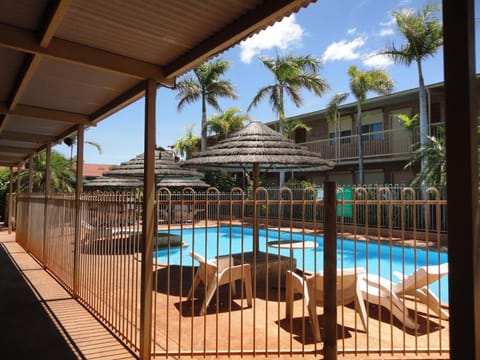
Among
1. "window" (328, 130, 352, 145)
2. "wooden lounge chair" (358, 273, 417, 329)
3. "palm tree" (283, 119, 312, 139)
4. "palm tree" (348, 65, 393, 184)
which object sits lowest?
"wooden lounge chair" (358, 273, 417, 329)

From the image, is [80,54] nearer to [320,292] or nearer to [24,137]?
[320,292]

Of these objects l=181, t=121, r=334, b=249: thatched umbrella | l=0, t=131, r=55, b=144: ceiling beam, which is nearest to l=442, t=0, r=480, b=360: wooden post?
l=181, t=121, r=334, b=249: thatched umbrella

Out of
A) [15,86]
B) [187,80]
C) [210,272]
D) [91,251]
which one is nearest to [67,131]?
[15,86]

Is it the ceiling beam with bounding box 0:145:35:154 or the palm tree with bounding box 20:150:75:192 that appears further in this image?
the palm tree with bounding box 20:150:75:192

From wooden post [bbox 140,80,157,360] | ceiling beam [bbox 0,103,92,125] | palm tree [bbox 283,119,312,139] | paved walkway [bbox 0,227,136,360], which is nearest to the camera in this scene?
wooden post [bbox 140,80,157,360]

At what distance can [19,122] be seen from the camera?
722cm

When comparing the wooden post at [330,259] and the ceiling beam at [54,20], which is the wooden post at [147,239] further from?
the wooden post at [330,259]

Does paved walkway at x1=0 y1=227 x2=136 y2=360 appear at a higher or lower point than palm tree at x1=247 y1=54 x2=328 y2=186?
lower

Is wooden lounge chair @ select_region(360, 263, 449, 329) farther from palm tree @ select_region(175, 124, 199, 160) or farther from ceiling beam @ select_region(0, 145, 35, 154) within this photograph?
palm tree @ select_region(175, 124, 199, 160)

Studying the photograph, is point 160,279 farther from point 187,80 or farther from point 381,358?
point 187,80

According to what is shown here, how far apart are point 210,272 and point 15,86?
3988 mm

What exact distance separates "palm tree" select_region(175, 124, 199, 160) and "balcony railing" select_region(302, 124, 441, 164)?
10.9 meters

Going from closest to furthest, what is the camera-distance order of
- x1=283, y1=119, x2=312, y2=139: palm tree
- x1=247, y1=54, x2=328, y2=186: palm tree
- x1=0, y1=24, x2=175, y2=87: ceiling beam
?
x1=0, y1=24, x2=175, y2=87: ceiling beam, x1=247, y1=54, x2=328, y2=186: palm tree, x1=283, y1=119, x2=312, y2=139: palm tree

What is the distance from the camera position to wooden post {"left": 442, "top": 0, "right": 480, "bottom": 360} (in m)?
1.71
